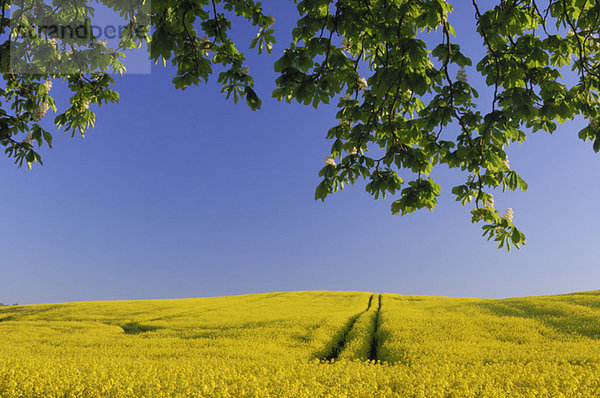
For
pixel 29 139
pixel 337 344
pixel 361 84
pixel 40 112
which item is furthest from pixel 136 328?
pixel 361 84

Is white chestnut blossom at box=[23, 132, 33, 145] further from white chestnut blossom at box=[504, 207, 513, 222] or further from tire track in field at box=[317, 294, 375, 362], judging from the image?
tire track in field at box=[317, 294, 375, 362]

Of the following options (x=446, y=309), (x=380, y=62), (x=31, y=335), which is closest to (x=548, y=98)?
(x=380, y=62)

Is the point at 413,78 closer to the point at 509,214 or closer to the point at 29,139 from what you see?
the point at 509,214

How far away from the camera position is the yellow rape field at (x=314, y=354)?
22.6 ft

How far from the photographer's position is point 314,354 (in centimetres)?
1248

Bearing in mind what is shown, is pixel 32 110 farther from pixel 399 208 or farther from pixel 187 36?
pixel 399 208

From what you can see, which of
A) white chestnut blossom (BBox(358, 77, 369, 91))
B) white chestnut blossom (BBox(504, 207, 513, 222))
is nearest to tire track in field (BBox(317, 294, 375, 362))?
white chestnut blossom (BBox(504, 207, 513, 222))

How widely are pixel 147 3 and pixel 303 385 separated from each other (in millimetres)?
7948

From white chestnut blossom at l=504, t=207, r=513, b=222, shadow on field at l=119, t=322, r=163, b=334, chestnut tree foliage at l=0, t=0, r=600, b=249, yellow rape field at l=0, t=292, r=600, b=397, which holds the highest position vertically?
chestnut tree foliage at l=0, t=0, r=600, b=249

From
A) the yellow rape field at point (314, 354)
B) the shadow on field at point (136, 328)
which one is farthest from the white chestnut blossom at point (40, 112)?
the shadow on field at point (136, 328)

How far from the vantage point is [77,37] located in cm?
693

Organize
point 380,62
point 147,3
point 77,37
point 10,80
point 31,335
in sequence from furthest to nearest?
point 31,335
point 10,80
point 77,37
point 147,3
point 380,62

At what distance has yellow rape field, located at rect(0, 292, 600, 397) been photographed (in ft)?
22.6

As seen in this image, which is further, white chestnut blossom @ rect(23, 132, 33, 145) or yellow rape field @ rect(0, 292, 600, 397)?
white chestnut blossom @ rect(23, 132, 33, 145)
